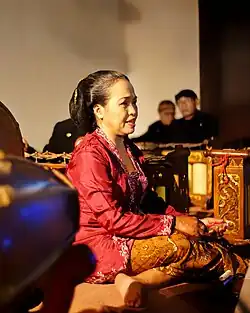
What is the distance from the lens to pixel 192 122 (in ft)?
14.4

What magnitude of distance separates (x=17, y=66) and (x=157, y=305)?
9.79 feet

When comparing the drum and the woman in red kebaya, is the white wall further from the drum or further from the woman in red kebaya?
the drum

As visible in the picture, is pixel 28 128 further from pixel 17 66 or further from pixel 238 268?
pixel 238 268

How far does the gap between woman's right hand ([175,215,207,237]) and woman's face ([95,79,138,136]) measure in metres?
0.30

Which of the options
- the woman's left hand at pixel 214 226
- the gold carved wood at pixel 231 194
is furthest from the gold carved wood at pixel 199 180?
the woman's left hand at pixel 214 226

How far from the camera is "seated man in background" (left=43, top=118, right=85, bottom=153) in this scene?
3760 mm

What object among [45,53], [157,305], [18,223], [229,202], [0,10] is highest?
[0,10]

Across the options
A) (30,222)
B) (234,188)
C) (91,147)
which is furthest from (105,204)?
(234,188)

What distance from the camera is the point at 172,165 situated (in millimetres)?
2744

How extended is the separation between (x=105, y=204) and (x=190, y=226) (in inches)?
10.1

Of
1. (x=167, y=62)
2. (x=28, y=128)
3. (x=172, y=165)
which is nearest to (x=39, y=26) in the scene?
(x=28, y=128)

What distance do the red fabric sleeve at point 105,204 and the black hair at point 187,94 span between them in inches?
125

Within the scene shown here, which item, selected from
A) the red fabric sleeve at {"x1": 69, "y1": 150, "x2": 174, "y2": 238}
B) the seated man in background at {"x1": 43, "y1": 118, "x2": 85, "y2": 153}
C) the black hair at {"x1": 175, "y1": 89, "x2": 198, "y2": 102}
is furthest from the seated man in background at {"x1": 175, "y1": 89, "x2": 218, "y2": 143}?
the red fabric sleeve at {"x1": 69, "y1": 150, "x2": 174, "y2": 238}

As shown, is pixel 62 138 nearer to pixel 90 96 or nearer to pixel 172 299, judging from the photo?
pixel 90 96
